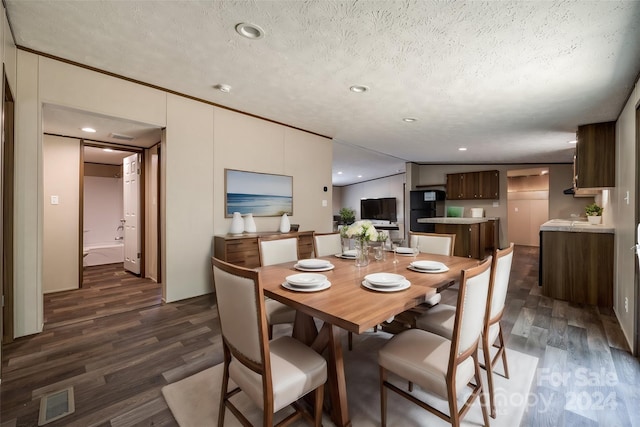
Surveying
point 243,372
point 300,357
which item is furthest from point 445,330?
point 243,372

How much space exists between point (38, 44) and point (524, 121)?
5414 millimetres

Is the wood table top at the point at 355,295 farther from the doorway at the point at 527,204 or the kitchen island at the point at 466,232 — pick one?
the doorway at the point at 527,204

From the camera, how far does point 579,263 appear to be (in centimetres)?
335

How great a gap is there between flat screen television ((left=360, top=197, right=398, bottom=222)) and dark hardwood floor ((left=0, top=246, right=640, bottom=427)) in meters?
A: 6.58

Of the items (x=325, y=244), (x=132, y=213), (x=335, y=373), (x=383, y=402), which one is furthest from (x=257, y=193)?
(x=383, y=402)

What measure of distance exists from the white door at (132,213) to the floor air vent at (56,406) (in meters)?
3.10

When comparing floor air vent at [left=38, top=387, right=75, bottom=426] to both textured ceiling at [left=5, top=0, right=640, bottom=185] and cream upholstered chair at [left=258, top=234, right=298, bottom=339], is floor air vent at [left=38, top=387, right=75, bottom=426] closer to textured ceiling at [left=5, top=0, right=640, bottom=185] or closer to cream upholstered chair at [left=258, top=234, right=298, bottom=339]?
cream upholstered chair at [left=258, top=234, right=298, bottom=339]

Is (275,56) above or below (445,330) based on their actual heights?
above

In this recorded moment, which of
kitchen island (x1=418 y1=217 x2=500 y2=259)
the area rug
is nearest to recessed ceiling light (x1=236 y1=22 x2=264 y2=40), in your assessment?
the area rug

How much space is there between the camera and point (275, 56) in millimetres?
2342

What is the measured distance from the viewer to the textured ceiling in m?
1.79

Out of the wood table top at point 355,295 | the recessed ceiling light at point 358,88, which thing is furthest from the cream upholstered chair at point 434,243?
the recessed ceiling light at point 358,88

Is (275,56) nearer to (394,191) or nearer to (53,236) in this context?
(53,236)

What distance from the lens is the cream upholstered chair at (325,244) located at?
8.90 ft
